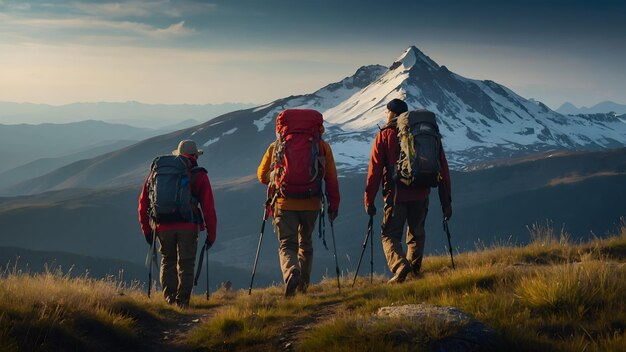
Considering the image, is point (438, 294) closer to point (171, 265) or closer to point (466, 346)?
point (466, 346)

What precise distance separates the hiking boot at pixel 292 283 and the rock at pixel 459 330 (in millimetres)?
3700

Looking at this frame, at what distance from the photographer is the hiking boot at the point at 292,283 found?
9.31 metres

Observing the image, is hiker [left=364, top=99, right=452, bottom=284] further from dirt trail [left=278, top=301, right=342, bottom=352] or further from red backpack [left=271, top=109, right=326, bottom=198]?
dirt trail [left=278, top=301, right=342, bottom=352]

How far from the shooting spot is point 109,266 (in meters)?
155

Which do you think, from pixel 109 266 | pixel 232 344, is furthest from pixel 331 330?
pixel 109 266

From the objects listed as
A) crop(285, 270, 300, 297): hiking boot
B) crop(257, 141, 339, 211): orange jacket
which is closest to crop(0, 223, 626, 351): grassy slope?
crop(285, 270, 300, 297): hiking boot

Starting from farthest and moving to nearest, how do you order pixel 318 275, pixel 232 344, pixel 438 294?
pixel 318 275 < pixel 438 294 < pixel 232 344

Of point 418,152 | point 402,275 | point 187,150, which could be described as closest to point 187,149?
point 187,150

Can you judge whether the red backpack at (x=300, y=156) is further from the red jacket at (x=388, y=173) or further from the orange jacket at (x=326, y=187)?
the red jacket at (x=388, y=173)

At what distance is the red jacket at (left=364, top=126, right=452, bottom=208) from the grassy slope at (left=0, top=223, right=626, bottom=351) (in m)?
2.51

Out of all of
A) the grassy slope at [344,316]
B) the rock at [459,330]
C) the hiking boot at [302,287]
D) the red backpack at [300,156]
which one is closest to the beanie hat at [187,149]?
the red backpack at [300,156]

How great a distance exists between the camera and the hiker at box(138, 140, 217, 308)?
980 cm

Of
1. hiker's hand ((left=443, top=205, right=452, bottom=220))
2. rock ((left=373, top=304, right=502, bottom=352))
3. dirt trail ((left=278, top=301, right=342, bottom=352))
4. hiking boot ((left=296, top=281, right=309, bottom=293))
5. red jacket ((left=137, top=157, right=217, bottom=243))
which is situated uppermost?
red jacket ((left=137, top=157, right=217, bottom=243))

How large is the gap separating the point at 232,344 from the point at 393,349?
2.05 m
